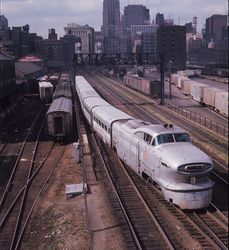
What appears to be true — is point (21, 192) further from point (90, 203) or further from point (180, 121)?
point (180, 121)

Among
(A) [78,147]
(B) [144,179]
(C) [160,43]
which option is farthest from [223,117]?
(C) [160,43]

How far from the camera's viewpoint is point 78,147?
2662 cm

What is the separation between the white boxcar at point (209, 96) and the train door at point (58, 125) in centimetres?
2655

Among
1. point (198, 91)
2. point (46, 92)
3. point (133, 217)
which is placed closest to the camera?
point (133, 217)

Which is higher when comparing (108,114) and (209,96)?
(108,114)

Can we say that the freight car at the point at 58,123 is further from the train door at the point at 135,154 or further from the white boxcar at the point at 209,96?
the white boxcar at the point at 209,96

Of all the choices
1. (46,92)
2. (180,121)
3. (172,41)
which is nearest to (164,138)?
(180,121)

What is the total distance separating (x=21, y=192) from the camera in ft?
70.4

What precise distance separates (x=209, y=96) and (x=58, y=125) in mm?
28633

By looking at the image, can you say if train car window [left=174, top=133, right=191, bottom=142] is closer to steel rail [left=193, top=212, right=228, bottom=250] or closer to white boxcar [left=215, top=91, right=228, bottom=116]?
steel rail [left=193, top=212, right=228, bottom=250]

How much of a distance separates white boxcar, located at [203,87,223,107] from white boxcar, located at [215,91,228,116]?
5.77ft

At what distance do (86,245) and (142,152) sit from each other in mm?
6289

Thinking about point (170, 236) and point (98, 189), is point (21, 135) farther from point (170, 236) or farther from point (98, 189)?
point (170, 236)

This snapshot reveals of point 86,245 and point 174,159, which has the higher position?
point 174,159
